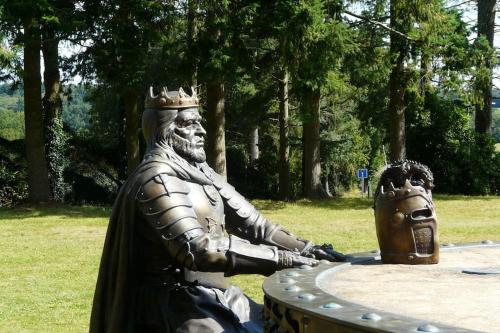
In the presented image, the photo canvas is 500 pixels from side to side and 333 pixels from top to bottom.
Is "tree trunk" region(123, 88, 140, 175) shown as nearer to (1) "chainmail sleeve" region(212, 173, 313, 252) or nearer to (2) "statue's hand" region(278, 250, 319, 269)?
(1) "chainmail sleeve" region(212, 173, 313, 252)

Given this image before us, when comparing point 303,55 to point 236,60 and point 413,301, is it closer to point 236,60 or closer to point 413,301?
point 236,60

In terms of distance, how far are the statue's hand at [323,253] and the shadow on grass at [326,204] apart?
1576 cm

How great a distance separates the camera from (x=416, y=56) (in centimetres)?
2116

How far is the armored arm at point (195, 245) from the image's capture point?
3.75m

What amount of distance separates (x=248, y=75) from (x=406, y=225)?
18.6 metres

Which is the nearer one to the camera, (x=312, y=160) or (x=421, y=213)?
(x=421, y=213)

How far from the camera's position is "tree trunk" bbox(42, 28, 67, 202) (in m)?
21.6

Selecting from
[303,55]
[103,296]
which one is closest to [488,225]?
[303,55]

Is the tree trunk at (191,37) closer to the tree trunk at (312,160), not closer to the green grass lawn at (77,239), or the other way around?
the green grass lawn at (77,239)

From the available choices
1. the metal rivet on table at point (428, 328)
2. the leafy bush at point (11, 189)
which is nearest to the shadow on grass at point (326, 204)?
the leafy bush at point (11, 189)

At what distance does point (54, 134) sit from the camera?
21.5m

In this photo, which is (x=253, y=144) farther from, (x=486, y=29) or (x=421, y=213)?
(x=421, y=213)

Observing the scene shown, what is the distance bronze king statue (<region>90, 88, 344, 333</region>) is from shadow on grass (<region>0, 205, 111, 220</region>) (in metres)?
14.4

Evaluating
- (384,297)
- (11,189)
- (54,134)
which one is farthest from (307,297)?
(11,189)
